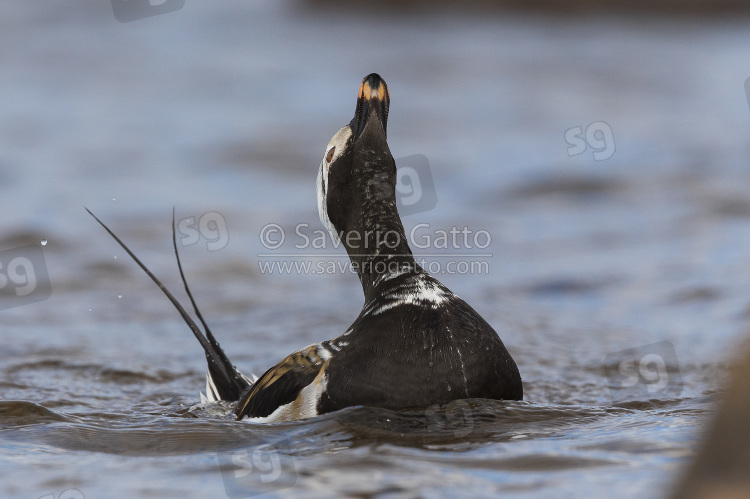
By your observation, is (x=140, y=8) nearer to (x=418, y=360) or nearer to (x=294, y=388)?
(x=294, y=388)

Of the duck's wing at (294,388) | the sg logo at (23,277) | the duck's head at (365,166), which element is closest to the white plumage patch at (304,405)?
the duck's wing at (294,388)

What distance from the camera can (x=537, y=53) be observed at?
2016 centimetres

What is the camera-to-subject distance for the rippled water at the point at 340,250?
504 centimetres

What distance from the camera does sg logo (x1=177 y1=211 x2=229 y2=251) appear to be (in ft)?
39.0

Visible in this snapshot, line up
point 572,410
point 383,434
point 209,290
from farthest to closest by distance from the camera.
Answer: point 209,290 → point 572,410 → point 383,434

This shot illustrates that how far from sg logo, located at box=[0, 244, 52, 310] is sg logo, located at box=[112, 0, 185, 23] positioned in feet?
41.1

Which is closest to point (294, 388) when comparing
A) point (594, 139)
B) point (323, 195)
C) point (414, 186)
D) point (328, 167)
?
point (323, 195)

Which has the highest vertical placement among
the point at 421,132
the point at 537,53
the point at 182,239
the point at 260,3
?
the point at 260,3

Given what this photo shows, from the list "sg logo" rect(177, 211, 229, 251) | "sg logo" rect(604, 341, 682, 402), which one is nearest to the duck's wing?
"sg logo" rect(604, 341, 682, 402)

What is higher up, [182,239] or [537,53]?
[537,53]

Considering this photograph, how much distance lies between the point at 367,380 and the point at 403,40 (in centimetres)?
1680

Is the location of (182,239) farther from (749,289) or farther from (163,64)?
(163,64)

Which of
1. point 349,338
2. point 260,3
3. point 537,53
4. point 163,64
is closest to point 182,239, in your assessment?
point 349,338

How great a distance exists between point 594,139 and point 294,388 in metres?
12.0
